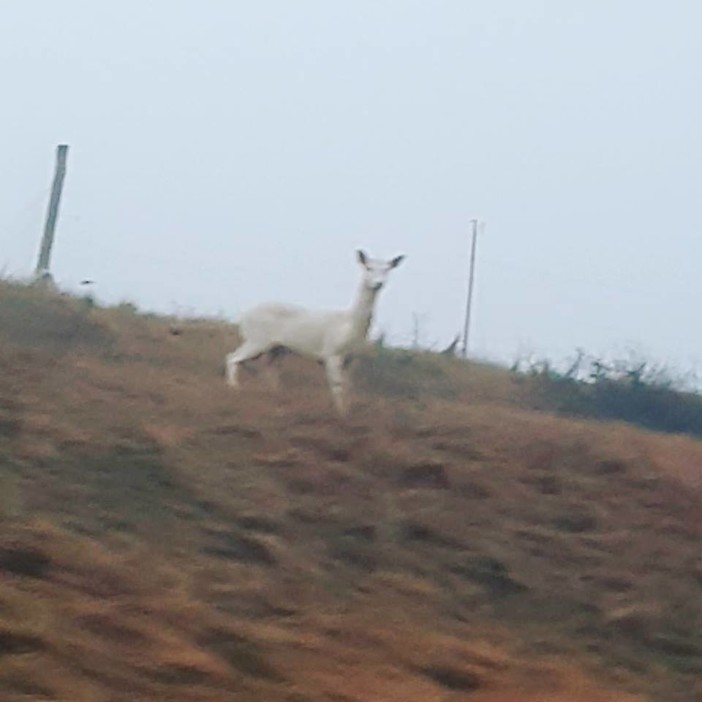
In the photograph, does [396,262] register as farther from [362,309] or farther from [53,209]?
[53,209]

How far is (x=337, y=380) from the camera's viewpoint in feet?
46.6

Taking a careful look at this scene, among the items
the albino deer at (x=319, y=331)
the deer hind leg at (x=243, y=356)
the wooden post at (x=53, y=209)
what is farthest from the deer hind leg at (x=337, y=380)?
the wooden post at (x=53, y=209)

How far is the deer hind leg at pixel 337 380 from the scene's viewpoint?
44.7 feet

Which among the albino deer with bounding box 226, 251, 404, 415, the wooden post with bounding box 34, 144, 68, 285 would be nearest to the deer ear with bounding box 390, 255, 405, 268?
the albino deer with bounding box 226, 251, 404, 415

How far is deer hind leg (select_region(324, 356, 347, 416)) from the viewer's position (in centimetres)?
1364

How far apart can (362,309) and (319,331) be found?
0.63 m

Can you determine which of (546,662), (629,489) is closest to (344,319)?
(629,489)

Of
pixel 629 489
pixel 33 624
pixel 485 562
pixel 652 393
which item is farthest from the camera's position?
pixel 652 393

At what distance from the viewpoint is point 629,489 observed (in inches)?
481

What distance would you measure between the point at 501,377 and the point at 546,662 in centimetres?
1355

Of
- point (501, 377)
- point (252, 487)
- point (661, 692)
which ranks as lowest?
point (661, 692)

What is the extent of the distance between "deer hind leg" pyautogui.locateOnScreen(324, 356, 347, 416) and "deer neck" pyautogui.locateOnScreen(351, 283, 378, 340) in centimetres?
34

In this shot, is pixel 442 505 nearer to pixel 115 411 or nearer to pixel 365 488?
pixel 365 488

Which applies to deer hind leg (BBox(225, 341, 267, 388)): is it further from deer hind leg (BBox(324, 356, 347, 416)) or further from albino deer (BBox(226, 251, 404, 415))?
deer hind leg (BBox(324, 356, 347, 416))
